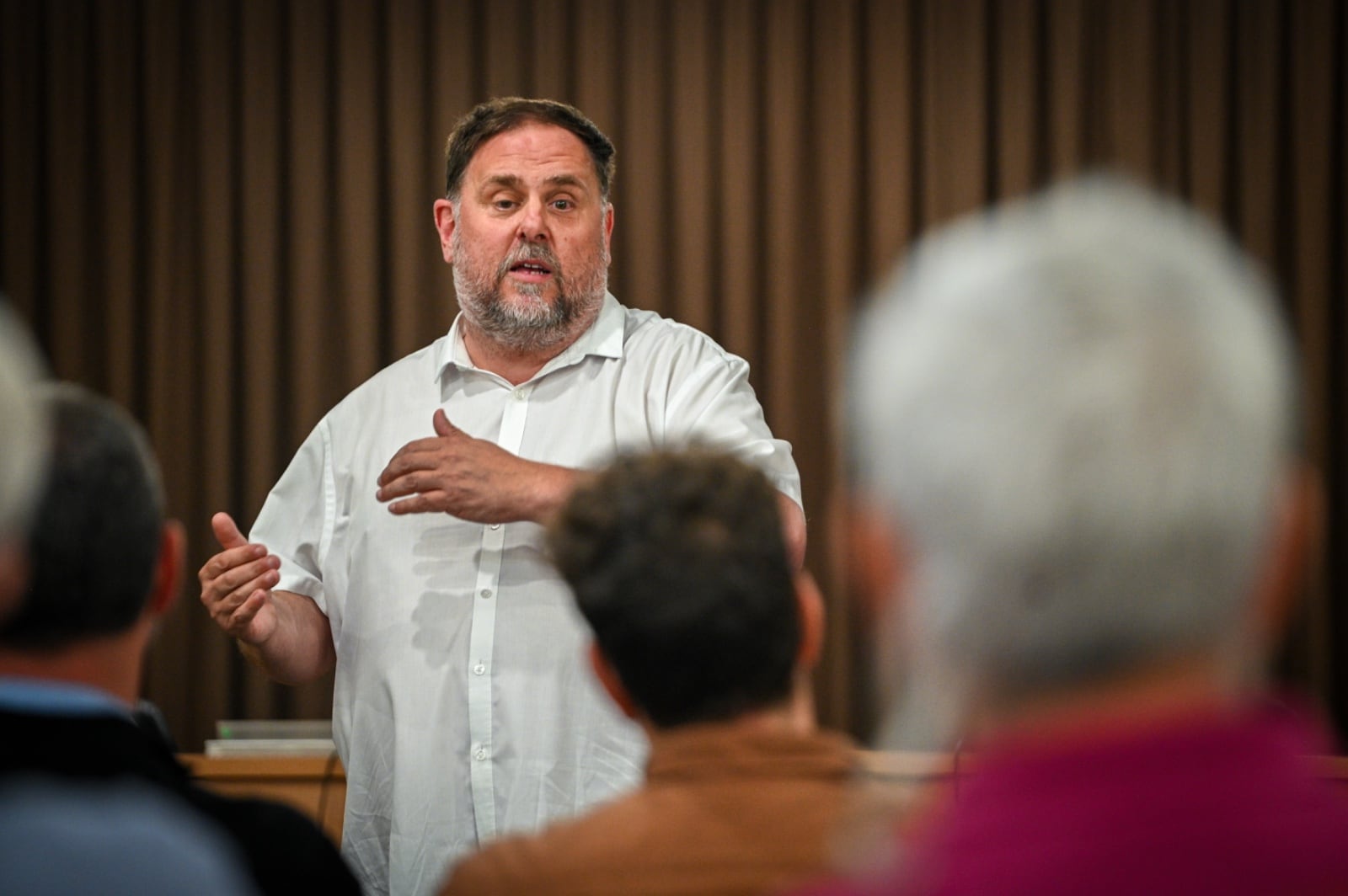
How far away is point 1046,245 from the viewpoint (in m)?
0.62

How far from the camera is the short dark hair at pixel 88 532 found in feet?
3.13

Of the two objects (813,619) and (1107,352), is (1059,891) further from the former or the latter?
(813,619)

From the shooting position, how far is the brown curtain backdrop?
3.80m

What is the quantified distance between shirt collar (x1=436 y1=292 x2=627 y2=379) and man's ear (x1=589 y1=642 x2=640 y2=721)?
49.9 inches

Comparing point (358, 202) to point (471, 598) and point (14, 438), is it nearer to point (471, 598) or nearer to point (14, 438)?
point (471, 598)

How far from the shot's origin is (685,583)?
3.48 ft

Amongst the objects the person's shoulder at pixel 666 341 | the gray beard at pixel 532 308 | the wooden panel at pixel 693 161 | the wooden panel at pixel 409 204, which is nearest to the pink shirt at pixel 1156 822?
the person's shoulder at pixel 666 341

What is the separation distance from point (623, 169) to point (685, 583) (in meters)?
2.90

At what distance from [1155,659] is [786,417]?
3213mm

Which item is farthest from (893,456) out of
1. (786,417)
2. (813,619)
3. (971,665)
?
(786,417)

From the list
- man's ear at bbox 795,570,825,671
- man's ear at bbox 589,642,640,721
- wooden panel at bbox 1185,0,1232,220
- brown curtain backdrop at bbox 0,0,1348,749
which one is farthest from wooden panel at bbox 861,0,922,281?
man's ear at bbox 589,642,640,721

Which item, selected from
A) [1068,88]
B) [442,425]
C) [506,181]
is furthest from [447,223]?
[1068,88]

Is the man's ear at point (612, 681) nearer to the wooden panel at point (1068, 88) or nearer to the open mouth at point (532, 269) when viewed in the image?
the open mouth at point (532, 269)

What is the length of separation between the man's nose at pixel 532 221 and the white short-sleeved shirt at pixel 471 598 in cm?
18
